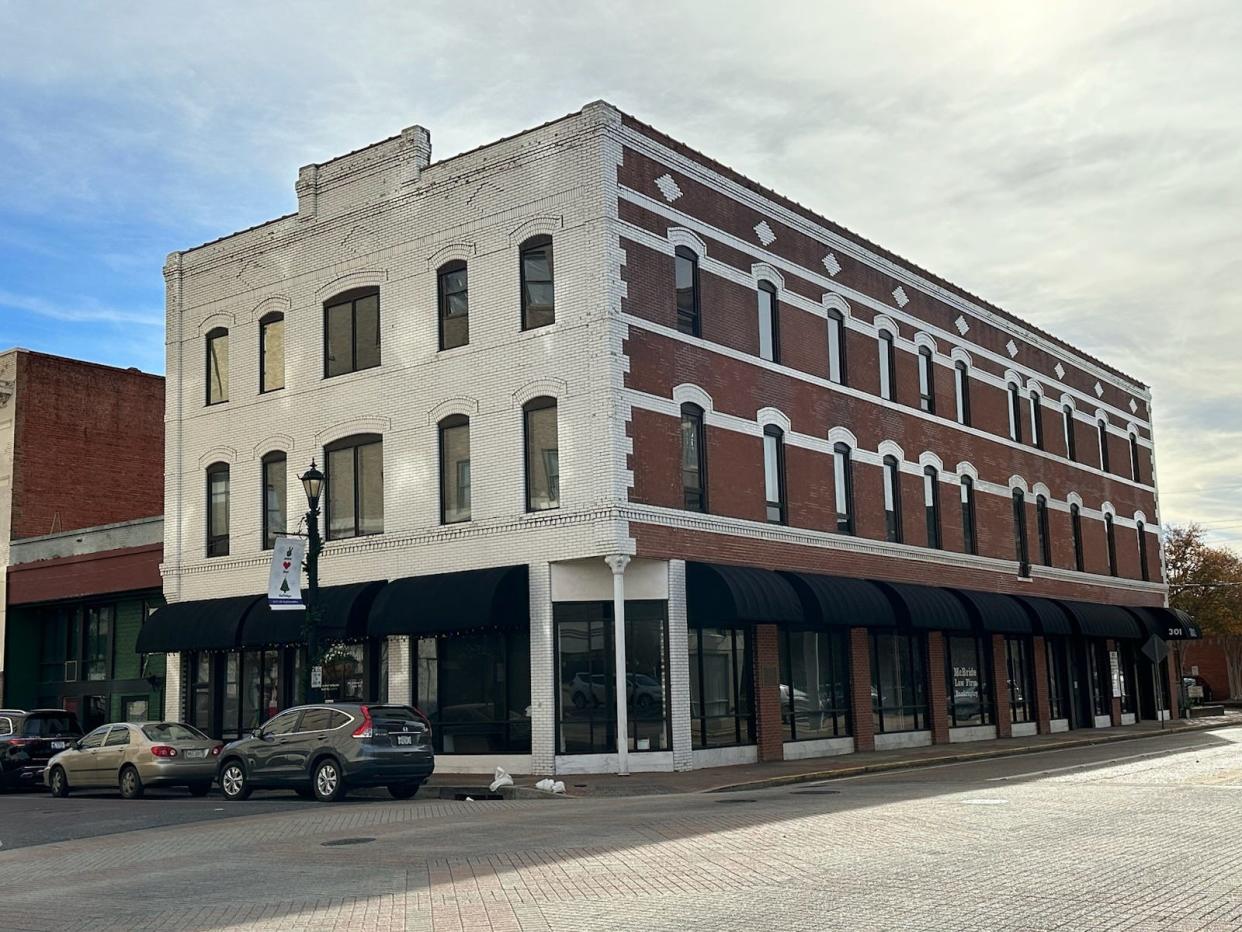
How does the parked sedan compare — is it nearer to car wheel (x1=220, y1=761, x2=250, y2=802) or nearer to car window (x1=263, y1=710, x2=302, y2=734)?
car wheel (x1=220, y1=761, x2=250, y2=802)

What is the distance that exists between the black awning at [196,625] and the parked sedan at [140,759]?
4.41 metres

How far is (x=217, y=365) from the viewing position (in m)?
32.3

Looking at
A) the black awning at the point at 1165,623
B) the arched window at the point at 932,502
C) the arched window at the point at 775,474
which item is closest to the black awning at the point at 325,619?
the arched window at the point at 775,474

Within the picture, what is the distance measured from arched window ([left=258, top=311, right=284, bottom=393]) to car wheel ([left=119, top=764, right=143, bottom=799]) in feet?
32.4

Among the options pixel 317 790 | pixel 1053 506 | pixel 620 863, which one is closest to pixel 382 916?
pixel 620 863

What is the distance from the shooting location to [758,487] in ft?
92.9

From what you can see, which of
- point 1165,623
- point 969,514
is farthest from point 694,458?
point 1165,623

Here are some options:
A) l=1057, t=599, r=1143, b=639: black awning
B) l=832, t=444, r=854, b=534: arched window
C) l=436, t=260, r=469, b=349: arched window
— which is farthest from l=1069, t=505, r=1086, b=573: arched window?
l=436, t=260, r=469, b=349: arched window

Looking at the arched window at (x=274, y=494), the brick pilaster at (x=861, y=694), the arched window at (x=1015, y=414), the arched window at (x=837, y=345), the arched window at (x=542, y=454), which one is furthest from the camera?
the arched window at (x=1015, y=414)

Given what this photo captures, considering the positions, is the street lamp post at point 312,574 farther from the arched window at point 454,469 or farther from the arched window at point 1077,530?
the arched window at point 1077,530

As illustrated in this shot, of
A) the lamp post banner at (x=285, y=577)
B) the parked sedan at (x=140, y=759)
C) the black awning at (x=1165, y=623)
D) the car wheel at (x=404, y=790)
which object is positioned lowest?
the car wheel at (x=404, y=790)

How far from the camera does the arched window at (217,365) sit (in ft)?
105

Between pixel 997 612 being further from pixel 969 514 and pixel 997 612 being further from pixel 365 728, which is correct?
pixel 365 728

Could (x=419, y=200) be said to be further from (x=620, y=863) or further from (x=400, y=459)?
(x=620, y=863)
